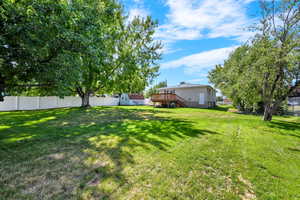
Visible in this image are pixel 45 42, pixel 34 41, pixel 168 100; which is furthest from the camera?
pixel 168 100

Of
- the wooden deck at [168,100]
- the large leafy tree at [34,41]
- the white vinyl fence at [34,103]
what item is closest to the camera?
the large leafy tree at [34,41]

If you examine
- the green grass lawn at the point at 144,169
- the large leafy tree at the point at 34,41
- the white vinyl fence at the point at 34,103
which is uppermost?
the large leafy tree at the point at 34,41

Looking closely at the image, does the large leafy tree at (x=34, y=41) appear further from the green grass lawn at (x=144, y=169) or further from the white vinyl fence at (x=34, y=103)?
the white vinyl fence at (x=34, y=103)

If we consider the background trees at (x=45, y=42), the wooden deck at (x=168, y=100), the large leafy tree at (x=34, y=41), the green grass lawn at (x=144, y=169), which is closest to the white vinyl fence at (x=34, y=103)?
the background trees at (x=45, y=42)

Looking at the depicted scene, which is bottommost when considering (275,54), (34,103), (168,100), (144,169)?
(144,169)

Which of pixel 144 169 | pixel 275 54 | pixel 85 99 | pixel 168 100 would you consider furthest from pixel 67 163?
pixel 168 100

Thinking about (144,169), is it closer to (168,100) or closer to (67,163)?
(67,163)

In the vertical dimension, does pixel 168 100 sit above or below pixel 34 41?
below

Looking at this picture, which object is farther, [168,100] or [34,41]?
[168,100]

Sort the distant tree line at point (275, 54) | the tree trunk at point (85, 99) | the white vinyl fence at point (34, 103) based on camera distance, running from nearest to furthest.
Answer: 1. the distant tree line at point (275, 54)
2. the white vinyl fence at point (34, 103)
3. the tree trunk at point (85, 99)

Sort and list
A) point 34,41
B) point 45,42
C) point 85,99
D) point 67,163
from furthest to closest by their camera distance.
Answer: point 85,99 → point 45,42 → point 34,41 → point 67,163

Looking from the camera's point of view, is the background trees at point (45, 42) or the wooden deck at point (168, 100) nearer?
the background trees at point (45, 42)

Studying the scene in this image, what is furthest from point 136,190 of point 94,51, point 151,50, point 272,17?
point 151,50

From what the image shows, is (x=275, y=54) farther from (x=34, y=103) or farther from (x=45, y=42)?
(x=34, y=103)
